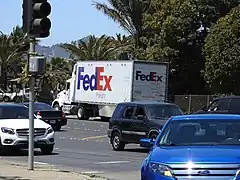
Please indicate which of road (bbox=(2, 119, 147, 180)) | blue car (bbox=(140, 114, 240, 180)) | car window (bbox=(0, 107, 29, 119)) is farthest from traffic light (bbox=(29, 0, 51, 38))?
car window (bbox=(0, 107, 29, 119))

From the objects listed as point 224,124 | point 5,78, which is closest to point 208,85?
point 5,78

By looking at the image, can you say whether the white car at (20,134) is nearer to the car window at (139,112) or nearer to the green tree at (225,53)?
the car window at (139,112)

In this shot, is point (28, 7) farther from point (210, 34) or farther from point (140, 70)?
point (210, 34)

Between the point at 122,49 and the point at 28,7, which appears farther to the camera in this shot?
the point at 122,49

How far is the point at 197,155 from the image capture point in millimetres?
9477

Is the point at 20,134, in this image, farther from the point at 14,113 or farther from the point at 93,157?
the point at 93,157

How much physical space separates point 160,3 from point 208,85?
7616 millimetres

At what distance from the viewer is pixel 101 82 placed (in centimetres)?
4534

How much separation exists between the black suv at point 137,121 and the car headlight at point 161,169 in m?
12.2

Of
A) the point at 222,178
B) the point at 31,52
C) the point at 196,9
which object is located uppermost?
the point at 196,9

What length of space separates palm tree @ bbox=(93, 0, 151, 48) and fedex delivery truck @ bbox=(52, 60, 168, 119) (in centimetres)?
980

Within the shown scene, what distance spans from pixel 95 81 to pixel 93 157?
82.5ft

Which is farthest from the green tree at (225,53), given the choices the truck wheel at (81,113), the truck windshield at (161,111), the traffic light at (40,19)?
the traffic light at (40,19)

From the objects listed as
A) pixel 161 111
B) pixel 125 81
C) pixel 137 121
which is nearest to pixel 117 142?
pixel 137 121
